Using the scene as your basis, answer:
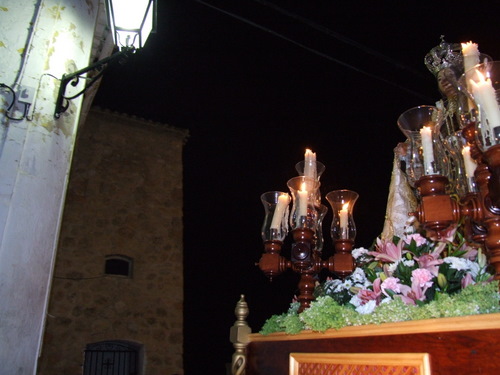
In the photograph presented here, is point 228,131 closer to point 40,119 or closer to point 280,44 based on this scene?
point 280,44

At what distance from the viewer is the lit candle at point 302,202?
91.5 inches

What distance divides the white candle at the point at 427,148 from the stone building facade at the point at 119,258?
7.52 meters

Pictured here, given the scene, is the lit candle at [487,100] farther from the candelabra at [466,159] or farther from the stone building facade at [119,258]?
the stone building facade at [119,258]

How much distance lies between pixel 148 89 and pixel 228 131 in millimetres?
2320

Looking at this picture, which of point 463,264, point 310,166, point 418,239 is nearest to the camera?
point 463,264

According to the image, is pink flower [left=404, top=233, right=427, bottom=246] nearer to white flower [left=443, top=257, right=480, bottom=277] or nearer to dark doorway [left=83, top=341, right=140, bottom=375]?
white flower [left=443, top=257, right=480, bottom=277]

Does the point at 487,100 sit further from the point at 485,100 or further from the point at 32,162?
the point at 32,162

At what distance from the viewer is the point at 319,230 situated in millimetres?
2541

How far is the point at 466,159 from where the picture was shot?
1603mm

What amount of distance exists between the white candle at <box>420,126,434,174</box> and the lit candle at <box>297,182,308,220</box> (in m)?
0.85

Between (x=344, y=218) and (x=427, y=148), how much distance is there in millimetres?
895

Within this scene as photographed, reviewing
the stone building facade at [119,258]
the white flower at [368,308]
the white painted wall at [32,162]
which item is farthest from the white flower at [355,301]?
the stone building facade at [119,258]

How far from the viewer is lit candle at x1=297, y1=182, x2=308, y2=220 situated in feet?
7.63

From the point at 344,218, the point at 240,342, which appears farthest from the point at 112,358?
the point at 344,218
